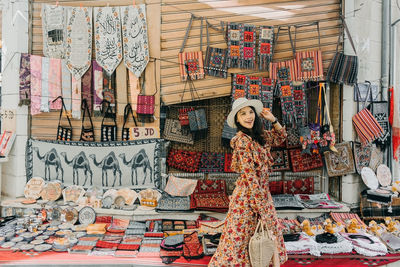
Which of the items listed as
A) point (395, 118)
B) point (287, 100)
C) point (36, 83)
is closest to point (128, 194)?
point (36, 83)

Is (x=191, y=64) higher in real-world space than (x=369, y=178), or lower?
higher

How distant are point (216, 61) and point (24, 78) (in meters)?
3.27

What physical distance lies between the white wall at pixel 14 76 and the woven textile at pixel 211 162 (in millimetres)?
3111

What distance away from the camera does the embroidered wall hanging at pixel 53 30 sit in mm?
5336

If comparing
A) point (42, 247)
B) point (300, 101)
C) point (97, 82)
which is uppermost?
point (97, 82)

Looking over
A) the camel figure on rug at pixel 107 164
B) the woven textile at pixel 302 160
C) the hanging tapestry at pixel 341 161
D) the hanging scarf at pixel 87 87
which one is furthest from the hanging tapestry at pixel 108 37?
the hanging tapestry at pixel 341 161

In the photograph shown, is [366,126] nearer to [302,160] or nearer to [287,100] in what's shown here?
[302,160]

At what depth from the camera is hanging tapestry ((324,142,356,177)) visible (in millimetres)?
5156

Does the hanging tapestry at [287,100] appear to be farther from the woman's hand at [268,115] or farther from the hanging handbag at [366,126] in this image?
the woman's hand at [268,115]

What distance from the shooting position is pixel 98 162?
5359 millimetres

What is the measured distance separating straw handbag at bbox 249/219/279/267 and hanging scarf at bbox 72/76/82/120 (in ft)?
12.8

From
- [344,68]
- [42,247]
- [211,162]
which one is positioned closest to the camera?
[42,247]

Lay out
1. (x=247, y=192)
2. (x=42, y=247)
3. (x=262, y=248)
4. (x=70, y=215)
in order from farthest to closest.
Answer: (x=70, y=215) < (x=42, y=247) < (x=247, y=192) < (x=262, y=248)

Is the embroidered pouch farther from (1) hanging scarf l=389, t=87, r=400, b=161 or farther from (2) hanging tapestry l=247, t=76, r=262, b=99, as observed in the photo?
(1) hanging scarf l=389, t=87, r=400, b=161
